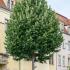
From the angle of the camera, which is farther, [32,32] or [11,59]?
[11,59]

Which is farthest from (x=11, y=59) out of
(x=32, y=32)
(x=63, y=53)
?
(x=63, y=53)

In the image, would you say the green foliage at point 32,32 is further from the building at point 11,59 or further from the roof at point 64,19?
the roof at point 64,19

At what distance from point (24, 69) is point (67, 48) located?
50.5ft

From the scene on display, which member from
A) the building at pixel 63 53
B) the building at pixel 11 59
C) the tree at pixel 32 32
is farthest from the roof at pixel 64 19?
the tree at pixel 32 32

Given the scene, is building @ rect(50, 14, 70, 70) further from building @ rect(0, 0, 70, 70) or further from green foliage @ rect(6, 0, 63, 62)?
green foliage @ rect(6, 0, 63, 62)

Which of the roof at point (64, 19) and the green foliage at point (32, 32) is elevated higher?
the roof at point (64, 19)

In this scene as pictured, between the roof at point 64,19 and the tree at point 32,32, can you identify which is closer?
the tree at point 32,32

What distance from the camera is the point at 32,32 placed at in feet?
129

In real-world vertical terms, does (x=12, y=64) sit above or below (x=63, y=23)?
below

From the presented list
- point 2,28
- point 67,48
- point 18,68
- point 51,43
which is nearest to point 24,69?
point 18,68

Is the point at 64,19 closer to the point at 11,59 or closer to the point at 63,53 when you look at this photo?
the point at 63,53

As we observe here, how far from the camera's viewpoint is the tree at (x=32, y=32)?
3947 centimetres

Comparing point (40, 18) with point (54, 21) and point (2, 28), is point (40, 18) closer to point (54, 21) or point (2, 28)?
point (54, 21)

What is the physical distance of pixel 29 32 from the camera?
3925 cm
